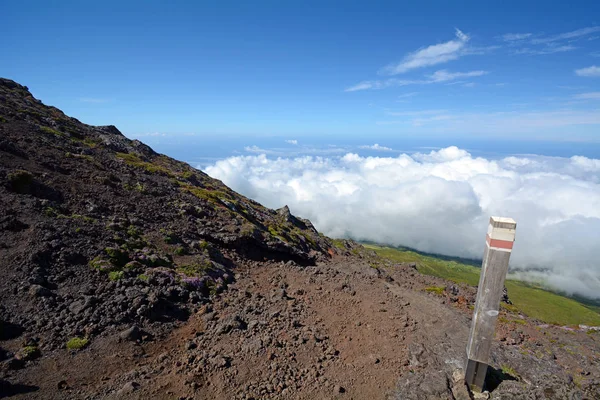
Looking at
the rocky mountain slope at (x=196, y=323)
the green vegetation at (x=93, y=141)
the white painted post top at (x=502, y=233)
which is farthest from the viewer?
the green vegetation at (x=93, y=141)

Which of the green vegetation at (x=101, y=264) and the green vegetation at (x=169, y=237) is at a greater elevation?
the green vegetation at (x=169, y=237)

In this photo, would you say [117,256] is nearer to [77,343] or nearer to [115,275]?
[115,275]

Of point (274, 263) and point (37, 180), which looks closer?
point (37, 180)

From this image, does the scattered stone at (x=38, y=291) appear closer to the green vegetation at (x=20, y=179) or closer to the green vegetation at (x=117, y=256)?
the green vegetation at (x=117, y=256)

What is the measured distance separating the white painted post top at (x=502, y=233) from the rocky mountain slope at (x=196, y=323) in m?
5.18

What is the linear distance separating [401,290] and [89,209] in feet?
68.4

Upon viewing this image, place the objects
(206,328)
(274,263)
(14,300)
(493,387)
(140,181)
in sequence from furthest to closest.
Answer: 1. (140,181)
2. (274,263)
3. (206,328)
4. (14,300)
5. (493,387)

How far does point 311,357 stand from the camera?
11.4 m

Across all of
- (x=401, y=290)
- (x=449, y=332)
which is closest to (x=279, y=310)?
(x=449, y=332)

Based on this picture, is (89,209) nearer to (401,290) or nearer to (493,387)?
(401,290)

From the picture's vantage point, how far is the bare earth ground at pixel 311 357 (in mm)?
9406

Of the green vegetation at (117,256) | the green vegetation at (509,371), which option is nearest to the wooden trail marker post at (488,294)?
the green vegetation at (509,371)

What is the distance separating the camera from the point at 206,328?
41.5 ft

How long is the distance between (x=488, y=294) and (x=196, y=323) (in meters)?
11.0
